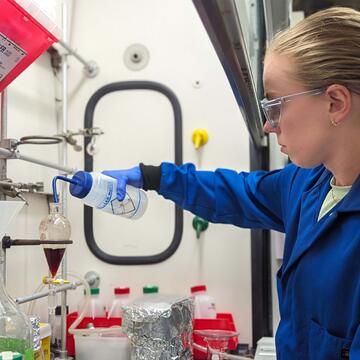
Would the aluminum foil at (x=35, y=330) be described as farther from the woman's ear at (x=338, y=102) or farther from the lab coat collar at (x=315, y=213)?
the woman's ear at (x=338, y=102)

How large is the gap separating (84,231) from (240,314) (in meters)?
0.74

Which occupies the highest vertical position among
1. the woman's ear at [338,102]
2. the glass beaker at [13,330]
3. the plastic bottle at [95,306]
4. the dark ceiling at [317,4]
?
the dark ceiling at [317,4]

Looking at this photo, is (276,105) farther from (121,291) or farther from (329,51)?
(121,291)

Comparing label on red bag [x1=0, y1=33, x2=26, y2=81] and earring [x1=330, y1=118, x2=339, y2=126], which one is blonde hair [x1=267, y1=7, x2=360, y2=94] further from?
label on red bag [x1=0, y1=33, x2=26, y2=81]

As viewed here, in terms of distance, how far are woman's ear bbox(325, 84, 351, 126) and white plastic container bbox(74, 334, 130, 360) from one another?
38.3 inches

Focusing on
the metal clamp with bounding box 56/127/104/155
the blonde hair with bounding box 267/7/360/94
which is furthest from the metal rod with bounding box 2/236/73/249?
the blonde hair with bounding box 267/7/360/94

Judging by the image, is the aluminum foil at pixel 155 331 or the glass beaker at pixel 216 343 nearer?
the aluminum foil at pixel 155 331

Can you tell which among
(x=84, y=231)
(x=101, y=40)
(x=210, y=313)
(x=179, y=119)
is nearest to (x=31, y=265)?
(x=84, y=231)

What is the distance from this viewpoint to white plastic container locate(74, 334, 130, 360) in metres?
1.51

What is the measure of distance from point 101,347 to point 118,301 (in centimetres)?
38

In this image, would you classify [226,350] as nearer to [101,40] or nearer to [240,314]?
[240,314]

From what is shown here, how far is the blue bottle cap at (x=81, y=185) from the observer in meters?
1.29

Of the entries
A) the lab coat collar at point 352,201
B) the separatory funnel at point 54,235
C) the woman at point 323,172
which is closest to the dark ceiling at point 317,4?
the woman at point 323,172

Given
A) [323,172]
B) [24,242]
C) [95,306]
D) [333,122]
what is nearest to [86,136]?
[95,306]
